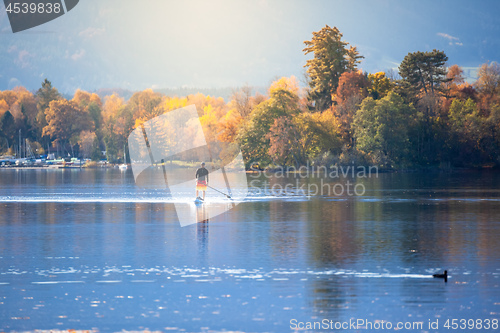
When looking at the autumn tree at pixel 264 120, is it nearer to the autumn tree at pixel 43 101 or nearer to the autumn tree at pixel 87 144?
the autumn tree at pixel 87 144

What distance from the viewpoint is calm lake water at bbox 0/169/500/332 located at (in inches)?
427

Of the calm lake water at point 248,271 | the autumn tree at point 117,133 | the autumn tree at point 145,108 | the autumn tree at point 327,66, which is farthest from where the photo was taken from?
the autumn tree at point 117,133

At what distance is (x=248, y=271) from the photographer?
14656 mm

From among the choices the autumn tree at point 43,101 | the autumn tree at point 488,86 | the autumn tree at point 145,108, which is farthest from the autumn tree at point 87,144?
the autumn tree at point 488,86

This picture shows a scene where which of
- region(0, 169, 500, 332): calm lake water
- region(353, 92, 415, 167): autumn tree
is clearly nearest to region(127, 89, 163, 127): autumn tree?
region(353, 92, 415, 167): autumn tree

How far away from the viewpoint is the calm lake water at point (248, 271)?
427 inches

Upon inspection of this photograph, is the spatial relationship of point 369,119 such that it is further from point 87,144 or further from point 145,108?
point 87,144

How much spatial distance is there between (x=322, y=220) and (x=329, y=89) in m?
80.5

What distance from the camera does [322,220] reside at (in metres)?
25.3

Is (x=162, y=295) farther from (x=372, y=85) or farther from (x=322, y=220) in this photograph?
(x=372, y=85)

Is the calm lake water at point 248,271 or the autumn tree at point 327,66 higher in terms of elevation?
the autumn tree at point 327,66

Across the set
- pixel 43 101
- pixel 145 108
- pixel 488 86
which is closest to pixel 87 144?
pixel 145 108

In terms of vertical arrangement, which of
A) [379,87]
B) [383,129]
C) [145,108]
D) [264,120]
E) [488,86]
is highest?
[145,108]

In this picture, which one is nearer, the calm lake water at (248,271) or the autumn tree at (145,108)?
the calm lake water at (248,271)
